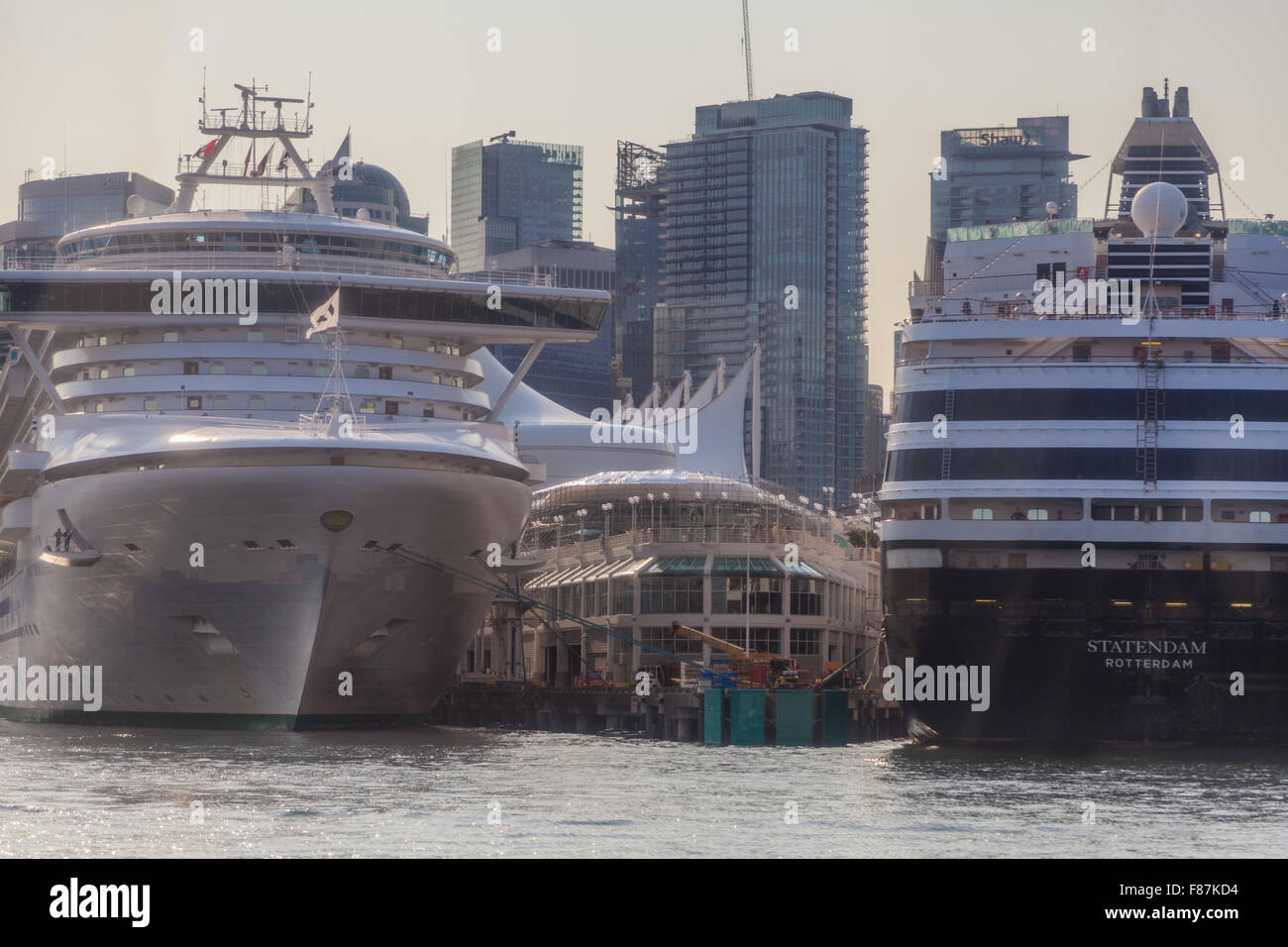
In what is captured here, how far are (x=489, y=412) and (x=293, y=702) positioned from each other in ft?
44.1

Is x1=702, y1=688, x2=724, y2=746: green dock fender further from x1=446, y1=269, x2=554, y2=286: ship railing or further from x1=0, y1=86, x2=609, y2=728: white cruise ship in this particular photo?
x1=446, y1=269, x2=554, y2=286: ship railing

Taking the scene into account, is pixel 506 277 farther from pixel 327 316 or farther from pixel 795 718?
pixel 795 718

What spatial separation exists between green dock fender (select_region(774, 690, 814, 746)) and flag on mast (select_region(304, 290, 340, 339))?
16.3 metres

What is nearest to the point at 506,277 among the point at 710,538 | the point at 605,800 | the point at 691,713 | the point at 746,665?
the point at 691,713

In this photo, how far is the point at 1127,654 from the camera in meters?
47.5

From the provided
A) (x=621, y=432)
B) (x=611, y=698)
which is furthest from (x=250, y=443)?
(x=621, y=432)

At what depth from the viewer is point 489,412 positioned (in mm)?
60281

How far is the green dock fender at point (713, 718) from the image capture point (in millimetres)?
55594

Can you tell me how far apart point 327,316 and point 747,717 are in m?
16.0

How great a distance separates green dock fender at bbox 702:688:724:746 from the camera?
182ft

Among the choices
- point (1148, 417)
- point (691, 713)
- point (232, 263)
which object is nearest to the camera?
point (1148, 417)

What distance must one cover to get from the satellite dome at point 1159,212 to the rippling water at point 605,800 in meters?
16.2

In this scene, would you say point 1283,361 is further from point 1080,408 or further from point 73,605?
point 73,605
